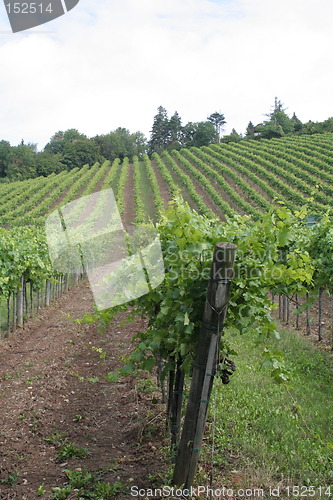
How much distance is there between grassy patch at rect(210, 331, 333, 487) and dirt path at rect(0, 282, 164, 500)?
0.84 meters

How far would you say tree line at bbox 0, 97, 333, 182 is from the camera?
69.5 meters

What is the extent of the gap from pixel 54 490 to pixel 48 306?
1063 cm

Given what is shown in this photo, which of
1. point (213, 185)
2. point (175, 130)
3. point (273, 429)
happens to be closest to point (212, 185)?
point (213, 185)

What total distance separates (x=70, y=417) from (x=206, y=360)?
3040 millimetres

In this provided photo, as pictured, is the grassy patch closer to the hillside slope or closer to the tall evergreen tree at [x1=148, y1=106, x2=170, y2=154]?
the hillside slope

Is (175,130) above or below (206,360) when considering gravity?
above

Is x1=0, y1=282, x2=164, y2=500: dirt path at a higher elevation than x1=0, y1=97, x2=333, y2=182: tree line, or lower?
lower

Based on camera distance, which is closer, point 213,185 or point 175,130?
point 213,185

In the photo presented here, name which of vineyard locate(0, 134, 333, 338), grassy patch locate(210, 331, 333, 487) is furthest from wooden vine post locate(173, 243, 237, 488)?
vineyard locate(0, 134, 333, 338)

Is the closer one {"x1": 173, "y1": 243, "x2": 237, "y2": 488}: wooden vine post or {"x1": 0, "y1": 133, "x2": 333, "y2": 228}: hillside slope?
{"x1": 173, "y1": 243, "x2": 237, "y2": 488}: wooden vine post

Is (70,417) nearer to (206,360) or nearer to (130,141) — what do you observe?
(206,360)

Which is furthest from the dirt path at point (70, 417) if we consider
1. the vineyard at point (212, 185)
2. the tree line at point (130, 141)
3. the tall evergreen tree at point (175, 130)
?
the tall evergreen tree at point (175, 130)

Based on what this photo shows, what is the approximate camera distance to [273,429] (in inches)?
195

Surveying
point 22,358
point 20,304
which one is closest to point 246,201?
point 20,304
